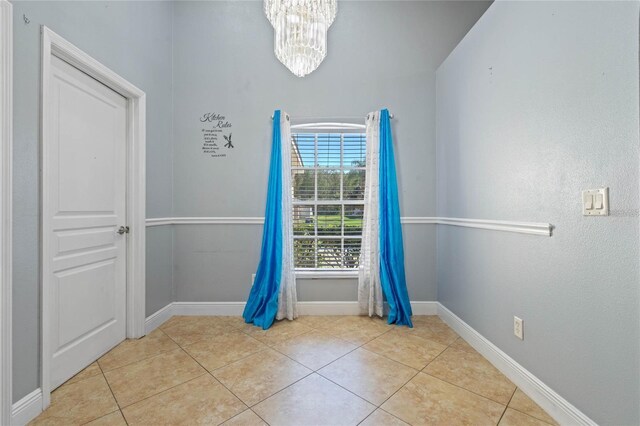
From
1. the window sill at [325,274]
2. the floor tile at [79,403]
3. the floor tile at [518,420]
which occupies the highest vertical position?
the window sill at [325,274]

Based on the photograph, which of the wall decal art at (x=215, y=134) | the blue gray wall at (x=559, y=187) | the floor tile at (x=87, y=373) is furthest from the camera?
the wall decal art at (x=215, y=134)

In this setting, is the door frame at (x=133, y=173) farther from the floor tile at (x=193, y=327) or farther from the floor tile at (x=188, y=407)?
the floor tile at (x=188, y=407)

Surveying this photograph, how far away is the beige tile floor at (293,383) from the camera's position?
1351mm

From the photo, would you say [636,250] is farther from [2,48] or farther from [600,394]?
[2,48]

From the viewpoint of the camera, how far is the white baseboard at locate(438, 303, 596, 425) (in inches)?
49.9

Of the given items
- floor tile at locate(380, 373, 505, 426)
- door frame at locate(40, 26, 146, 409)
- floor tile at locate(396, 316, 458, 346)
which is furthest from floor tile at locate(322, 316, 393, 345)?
door frame at locate(40, 26, 146, 409)

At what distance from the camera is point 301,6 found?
155 centimetres

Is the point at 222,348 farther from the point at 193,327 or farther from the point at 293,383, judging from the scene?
the point at 293,383

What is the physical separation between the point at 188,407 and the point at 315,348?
2.92 ft

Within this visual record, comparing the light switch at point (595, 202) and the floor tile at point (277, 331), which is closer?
the light switch at point (595, 202)

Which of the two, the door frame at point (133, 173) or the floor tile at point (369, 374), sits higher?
the door frame at point (133, 173)

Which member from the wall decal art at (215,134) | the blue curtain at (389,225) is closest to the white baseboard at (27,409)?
the wall decal art at (215,134)

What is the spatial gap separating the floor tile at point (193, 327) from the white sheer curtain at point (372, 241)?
123 centimetres

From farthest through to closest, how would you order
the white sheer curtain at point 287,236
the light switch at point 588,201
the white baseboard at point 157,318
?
the white sheer curtain at point 287,236, the white baseboard at point 157,318, the light switch at point 588,201
